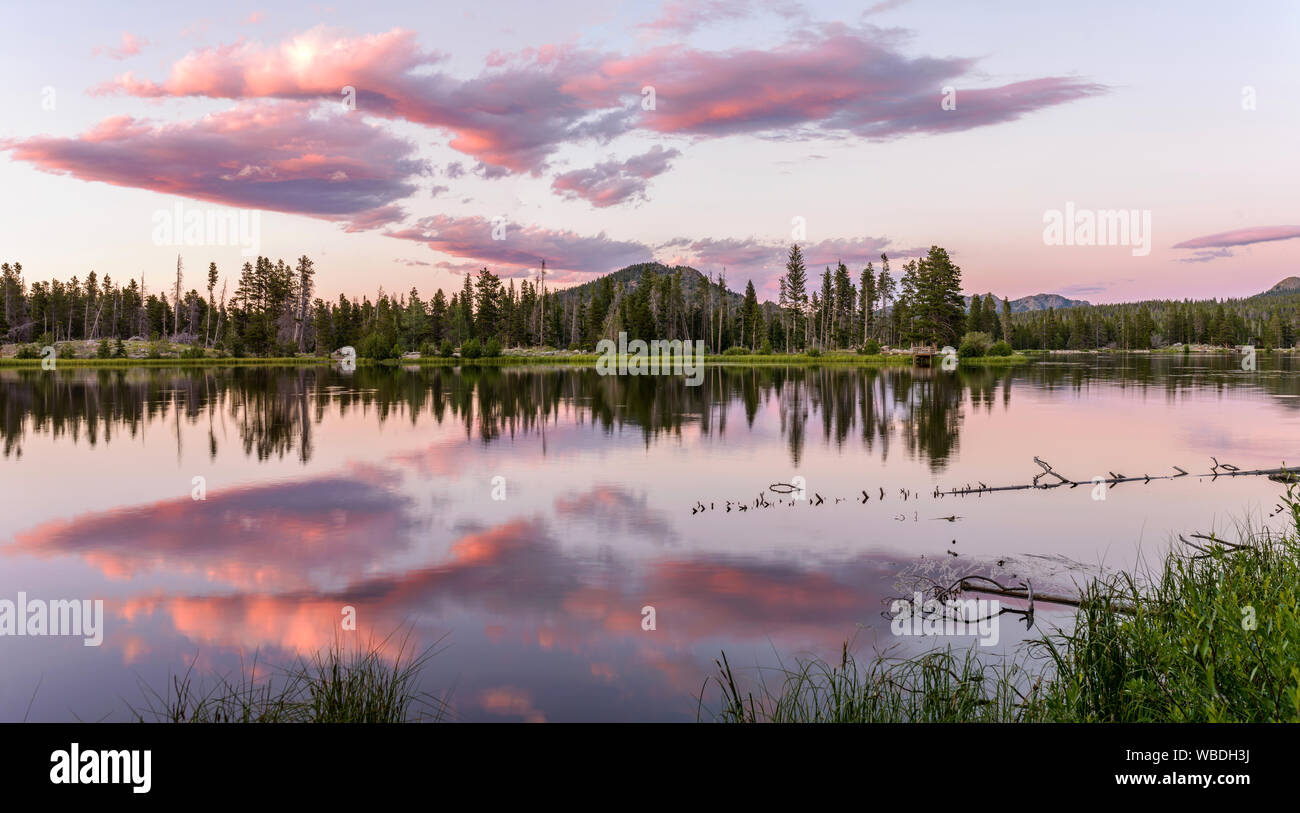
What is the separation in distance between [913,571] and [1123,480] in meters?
12.7

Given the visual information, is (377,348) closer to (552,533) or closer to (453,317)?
(453,317)

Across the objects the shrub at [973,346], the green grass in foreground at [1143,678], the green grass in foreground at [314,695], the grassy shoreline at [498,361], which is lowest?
the green grass in foreground at [314,695]

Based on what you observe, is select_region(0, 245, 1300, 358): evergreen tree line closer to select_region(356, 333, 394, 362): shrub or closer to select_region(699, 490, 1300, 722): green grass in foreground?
select_region(356, 333, 394, 362): shrub

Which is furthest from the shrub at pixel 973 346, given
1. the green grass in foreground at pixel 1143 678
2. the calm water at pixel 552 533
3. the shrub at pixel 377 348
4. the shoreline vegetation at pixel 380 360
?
the green grass in foreground at pixel 1143 678

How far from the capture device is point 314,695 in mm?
7738

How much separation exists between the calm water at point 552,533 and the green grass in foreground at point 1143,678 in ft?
5.30

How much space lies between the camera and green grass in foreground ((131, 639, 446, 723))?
25.0 feet

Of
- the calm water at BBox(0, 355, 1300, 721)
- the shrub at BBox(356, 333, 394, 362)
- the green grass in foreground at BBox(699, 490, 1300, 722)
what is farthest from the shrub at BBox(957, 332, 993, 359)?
the green grass in foreground at BBox(699, 490, 1300, 722)

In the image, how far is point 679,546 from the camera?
53.4ft

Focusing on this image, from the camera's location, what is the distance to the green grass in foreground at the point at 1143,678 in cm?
659

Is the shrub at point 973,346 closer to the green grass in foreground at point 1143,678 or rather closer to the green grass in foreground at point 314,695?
the green grass in foreground at point 1143,678
